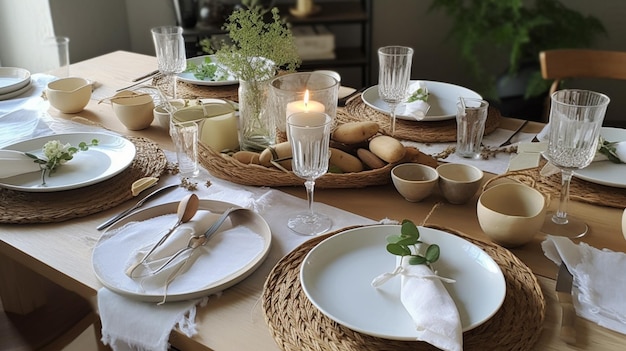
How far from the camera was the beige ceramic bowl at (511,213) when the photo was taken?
98 cm

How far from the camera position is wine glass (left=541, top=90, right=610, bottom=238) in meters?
1.01

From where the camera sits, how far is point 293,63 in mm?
1376

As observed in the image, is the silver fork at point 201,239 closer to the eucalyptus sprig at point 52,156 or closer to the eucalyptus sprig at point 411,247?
the eucalyptus sprig at point 411,247

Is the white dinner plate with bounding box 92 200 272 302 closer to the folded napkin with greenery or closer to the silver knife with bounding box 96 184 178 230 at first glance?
the silver knife with bounding box 96 184 178 230

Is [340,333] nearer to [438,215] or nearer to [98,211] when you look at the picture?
[438,215]

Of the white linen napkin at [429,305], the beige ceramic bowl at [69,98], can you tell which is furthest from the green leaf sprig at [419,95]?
the beige ceramic bowl at [69,98]

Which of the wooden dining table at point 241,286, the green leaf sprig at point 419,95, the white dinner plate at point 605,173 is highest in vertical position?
the green leaf sprig at point 419,95

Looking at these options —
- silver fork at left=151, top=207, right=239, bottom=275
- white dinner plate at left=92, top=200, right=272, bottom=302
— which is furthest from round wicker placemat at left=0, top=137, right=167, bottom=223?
silver fork at left=151, top=207, right=239, bottom=275

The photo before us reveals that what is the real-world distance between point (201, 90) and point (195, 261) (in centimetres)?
90

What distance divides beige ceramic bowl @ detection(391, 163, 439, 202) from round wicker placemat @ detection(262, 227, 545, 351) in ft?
0.82

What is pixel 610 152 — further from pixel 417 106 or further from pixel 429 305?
pixel 429 305

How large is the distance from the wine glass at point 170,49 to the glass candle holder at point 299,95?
0.44 metres

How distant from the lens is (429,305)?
0.79 metres

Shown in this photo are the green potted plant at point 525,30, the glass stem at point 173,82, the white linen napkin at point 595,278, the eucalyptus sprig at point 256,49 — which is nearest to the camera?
the white linen napkin at point 595,278
